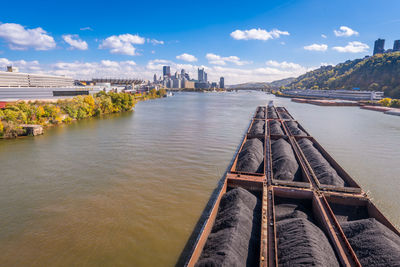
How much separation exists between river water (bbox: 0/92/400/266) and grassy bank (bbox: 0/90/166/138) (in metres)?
2.65

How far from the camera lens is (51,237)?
9844mm

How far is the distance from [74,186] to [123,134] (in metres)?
16.1

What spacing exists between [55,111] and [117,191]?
30864mm

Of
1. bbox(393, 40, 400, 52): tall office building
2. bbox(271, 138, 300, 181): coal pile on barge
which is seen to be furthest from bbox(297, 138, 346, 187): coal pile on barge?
bbox(393, 40, 400, 52): tall office building

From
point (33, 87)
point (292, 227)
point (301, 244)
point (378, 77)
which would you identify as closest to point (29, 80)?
point (33, 87)

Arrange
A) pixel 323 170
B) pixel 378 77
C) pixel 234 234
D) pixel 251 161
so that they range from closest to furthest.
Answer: pixel 234 234 → pixel 323 170 → pixel 251 161 → pixel 378 77

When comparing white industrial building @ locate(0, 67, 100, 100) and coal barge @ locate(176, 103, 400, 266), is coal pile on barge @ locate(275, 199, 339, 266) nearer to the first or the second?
coal barge @ locate(176, 103, 400, 266)

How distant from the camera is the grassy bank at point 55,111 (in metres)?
27.4

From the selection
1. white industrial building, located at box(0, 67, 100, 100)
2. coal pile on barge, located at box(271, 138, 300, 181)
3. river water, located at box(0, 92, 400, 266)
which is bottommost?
river water, located at box(0, 92, 400, 266)

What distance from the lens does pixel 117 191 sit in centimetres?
1391

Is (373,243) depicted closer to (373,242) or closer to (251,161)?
(373,242)

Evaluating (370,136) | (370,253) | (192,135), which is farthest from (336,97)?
(370,253)

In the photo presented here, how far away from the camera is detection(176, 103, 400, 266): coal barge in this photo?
7.41 meters

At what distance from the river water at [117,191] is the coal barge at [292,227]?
5.79 ft
